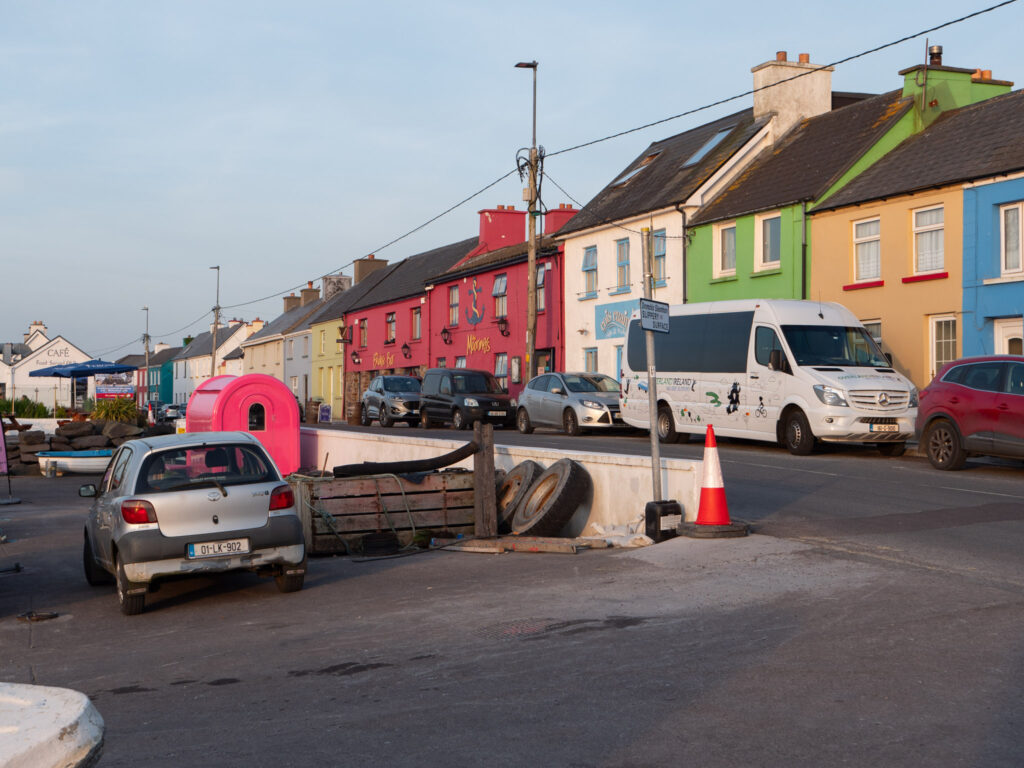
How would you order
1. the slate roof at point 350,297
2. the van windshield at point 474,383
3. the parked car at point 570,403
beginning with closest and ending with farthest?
the parked car at point 570,403, the van windshield at point 474,383, the slate roof at point 350,297

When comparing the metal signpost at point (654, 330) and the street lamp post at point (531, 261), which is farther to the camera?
the street lamp post at point (531, 261)

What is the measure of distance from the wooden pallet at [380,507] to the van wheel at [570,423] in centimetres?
1335

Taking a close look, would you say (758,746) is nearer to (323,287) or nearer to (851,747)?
(851,747)

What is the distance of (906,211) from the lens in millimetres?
24766

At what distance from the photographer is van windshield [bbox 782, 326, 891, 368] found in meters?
19.5

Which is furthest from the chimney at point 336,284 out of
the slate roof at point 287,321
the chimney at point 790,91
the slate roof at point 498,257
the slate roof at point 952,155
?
the slate roof at point 952,155

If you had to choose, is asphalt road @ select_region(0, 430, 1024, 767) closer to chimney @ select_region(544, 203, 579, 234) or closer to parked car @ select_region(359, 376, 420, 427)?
parked car @ select_region(359, 376, 420, 427)

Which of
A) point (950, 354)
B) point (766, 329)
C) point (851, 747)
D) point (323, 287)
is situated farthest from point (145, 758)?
point (323, 287)

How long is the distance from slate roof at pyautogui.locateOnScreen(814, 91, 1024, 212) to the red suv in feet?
25.7

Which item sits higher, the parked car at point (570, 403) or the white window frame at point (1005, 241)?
the white window frame at point (1005, 241)

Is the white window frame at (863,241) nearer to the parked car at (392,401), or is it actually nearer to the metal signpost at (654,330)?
the metal signpost at (654,330)

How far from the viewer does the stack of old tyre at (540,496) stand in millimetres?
12477

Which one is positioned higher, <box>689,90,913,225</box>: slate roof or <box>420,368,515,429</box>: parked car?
<box>689,90,913,225</box>: slate roof

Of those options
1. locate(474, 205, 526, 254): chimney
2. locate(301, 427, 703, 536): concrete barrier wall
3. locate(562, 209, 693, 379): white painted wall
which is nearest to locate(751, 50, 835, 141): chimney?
locate(562, 209, 693, 379): white painted wall
